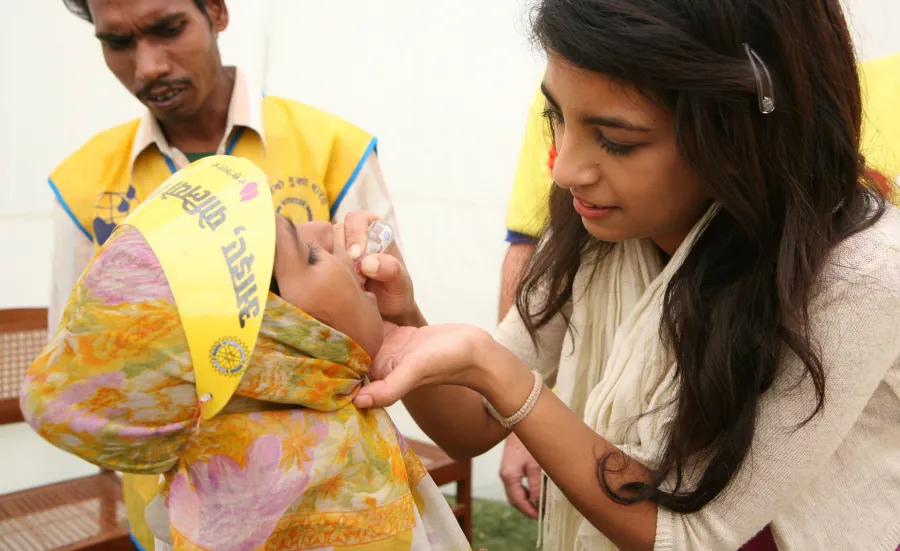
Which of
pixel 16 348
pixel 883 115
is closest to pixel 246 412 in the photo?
pixel 883 115

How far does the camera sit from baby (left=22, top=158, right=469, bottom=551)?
103 cm

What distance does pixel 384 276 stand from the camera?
4.50 feet

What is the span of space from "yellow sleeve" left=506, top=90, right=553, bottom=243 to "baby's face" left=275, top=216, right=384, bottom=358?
1.06 m

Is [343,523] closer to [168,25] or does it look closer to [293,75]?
[168,25]

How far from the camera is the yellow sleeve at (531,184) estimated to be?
2.30 m

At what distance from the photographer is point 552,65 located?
133cm

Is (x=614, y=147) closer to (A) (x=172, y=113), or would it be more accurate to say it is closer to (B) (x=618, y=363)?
(B) (x=618, y=363)

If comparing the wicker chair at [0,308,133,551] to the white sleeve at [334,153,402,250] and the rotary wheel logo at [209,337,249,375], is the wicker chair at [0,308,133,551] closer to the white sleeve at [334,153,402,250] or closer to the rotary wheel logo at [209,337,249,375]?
the white sleeve at [334,153,402,250]

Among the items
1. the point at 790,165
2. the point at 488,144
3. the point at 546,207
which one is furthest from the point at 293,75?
the point at 790,165

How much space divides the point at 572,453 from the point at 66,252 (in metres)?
1.38

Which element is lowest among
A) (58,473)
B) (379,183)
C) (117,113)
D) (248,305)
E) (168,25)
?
(58,473)

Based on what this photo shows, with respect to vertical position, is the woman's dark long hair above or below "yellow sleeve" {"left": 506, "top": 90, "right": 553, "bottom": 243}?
above

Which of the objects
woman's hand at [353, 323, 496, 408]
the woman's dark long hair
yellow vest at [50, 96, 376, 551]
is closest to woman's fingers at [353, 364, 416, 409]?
woman's hand at [353, 323, 496, 408]

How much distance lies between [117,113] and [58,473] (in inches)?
64.3
